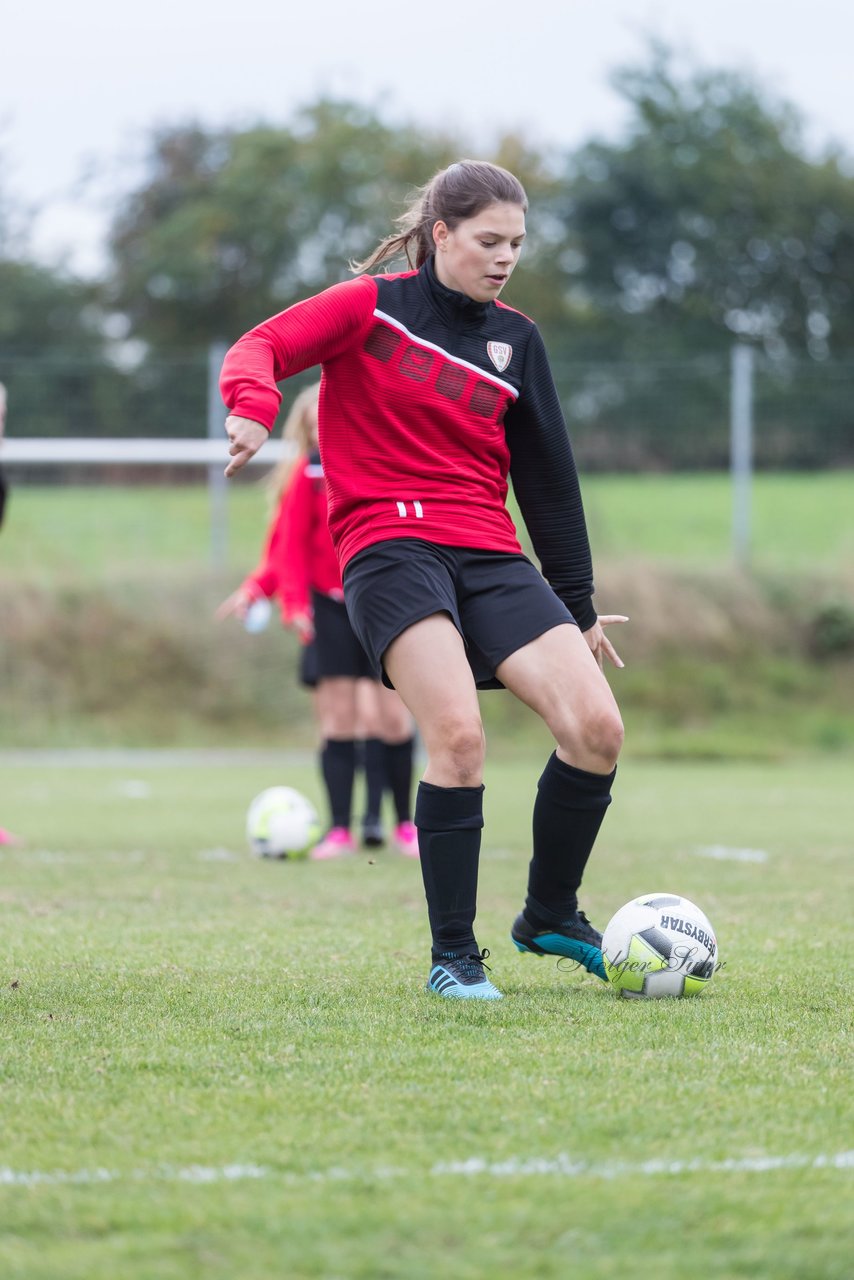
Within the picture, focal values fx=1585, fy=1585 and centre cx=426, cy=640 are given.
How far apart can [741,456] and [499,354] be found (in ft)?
49.6

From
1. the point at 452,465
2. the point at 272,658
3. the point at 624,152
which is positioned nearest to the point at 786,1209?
the point at 452,465

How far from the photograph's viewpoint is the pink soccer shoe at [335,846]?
786 cm

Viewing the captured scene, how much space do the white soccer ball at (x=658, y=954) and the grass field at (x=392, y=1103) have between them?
68mm

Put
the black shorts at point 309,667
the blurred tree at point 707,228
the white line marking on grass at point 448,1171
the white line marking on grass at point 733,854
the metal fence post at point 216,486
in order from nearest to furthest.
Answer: the white line marking on grass at point 448,1171 < the white line marking on grass at point 733,854 < the black shorts at point 309,667 < the metal fence post at point 216,486 < the blurred tree at point 707,228

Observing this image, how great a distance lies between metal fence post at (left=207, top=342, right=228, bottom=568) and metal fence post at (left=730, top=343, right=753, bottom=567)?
6001 millimetres

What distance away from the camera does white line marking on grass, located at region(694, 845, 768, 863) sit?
762cm

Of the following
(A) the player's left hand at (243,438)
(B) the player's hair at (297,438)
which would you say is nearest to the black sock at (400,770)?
(B) the player's hair at (297,438)

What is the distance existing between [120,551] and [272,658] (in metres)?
2.59

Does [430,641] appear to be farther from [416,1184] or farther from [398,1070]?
[416,1184]

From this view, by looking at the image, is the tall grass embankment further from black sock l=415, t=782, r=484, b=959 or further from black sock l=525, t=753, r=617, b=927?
black sock l=415, t=782, r=484, b=959

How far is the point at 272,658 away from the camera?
17359 millimetres

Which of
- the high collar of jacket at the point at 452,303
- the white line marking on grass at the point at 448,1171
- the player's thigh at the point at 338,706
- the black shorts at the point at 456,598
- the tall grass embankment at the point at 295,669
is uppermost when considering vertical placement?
the high collar of jacket at the point at 452,303

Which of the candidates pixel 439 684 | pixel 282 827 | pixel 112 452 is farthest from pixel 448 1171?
pixel 112 452

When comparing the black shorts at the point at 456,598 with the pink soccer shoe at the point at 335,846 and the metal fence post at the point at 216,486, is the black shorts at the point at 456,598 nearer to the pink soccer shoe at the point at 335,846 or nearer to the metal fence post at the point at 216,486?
the pink soccer shoe at the point at 335,846
